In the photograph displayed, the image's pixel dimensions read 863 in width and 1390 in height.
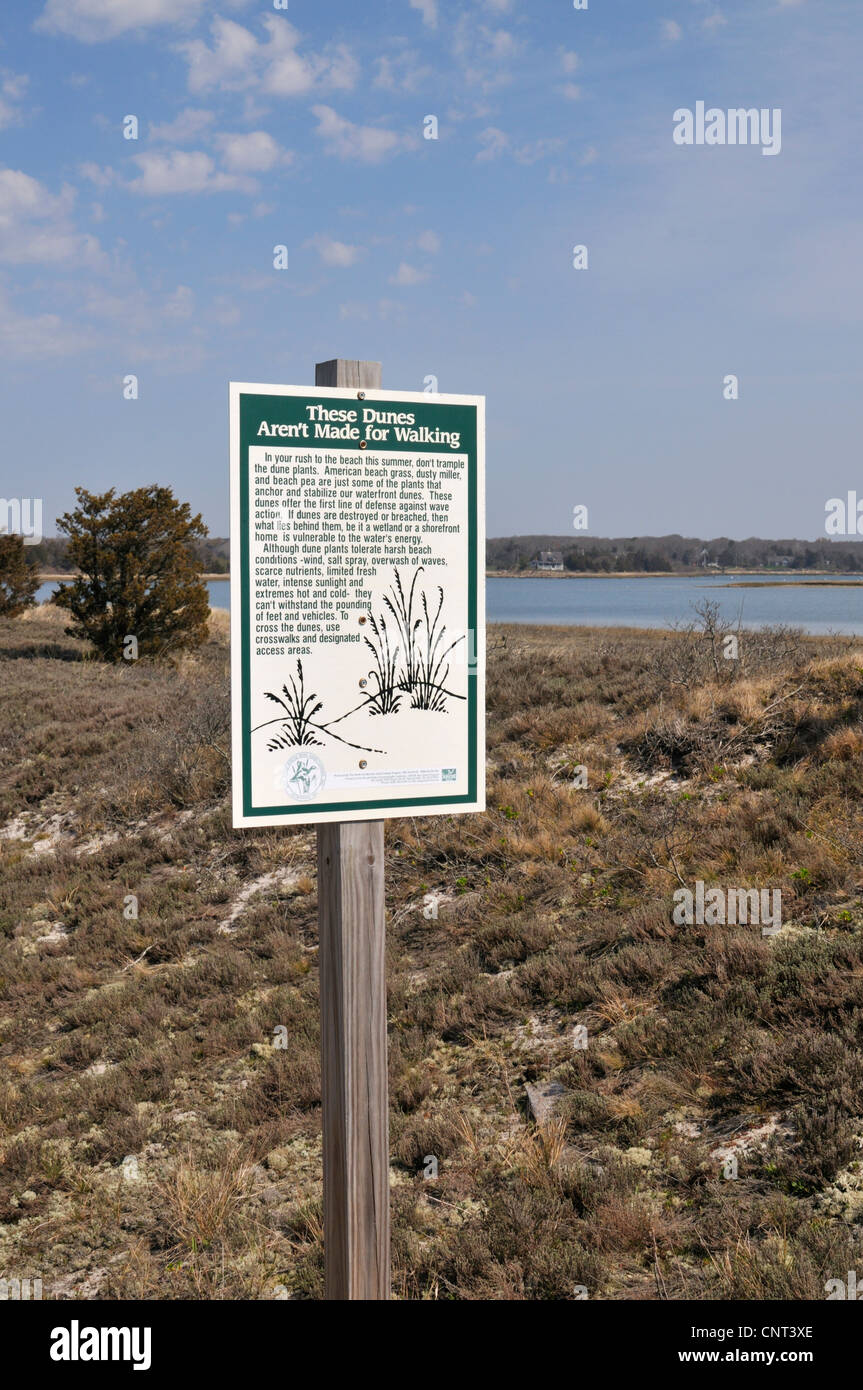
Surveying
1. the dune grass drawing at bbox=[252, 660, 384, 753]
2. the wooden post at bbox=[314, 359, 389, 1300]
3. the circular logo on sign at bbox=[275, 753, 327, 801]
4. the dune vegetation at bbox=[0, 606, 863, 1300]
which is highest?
the dune grass drawing at bbox=[252, 660, 384, 753]

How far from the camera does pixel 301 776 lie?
10.6 ft

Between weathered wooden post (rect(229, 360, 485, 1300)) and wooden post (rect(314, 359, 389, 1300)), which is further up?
weathered wooden post (rect(229, 360, 485, 1300))

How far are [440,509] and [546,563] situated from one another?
233ft

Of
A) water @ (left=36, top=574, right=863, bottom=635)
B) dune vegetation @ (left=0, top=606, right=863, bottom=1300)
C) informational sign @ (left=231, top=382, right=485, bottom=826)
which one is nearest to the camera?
informational sign @ (left=231, top=382, right=485, bottom=826)

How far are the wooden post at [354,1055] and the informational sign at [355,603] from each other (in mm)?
148

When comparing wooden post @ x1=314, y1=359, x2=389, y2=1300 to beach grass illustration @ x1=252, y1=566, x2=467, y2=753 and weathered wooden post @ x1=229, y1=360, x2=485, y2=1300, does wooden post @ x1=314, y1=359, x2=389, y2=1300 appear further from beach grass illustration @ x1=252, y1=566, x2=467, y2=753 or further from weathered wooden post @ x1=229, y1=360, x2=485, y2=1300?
beach grass illustration @ x1=252, y1=566, x2=467, y2=753

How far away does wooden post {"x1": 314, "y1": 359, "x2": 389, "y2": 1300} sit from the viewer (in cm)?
325

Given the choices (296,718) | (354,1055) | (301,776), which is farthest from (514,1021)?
(296,718)

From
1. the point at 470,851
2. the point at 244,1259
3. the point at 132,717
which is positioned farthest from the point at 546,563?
the point at 244,1259

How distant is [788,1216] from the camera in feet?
13.5

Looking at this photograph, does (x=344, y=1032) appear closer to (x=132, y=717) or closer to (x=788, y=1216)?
(x=788, y=1216)

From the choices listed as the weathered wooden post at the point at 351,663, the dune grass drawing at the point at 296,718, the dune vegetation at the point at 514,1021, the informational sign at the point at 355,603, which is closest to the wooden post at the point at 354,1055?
the weathered wooden post at the point at 351,663

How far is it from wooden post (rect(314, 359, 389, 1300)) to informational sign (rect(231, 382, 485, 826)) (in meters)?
0.15

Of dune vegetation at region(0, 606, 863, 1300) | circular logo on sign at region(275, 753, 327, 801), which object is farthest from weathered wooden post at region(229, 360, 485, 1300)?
dune vegetation at region(0, 606, 863, 1300)
